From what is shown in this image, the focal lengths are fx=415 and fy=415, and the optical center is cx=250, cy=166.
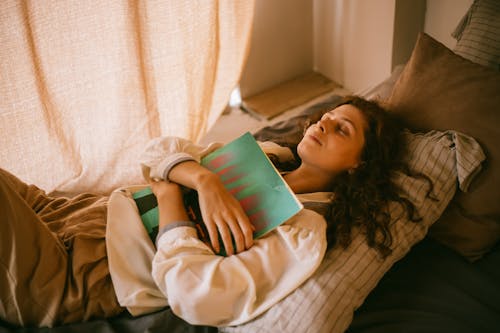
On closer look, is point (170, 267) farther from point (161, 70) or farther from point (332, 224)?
point (161, 70)

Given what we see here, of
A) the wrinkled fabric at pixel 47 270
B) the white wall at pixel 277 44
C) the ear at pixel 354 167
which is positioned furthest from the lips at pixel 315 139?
the white wall at pixel 277 44

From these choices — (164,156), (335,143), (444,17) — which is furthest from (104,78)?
(444,17)

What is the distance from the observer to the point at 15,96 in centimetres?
134

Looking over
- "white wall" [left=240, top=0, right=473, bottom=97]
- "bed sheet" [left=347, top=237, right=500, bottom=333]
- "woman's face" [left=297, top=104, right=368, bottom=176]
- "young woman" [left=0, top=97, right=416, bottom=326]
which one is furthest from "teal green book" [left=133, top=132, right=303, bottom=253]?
"white wall" [left=240, top=0, right=473, bottom=97]

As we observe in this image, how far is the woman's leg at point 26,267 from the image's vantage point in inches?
35.2

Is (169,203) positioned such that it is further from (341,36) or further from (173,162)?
(341,36)

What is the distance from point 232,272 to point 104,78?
93 centimetres

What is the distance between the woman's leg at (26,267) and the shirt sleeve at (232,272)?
25 centimetres

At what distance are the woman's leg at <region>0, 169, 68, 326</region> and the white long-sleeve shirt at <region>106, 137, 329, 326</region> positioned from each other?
128 millimetres

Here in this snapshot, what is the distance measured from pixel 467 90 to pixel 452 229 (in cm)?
37

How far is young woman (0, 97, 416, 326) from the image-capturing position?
0.89 meters

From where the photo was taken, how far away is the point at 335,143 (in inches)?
43.4

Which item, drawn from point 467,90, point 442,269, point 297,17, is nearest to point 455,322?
point 442,269

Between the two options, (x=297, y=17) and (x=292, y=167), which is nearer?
(x=292, y=167)
